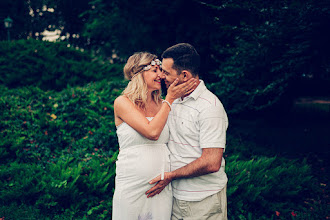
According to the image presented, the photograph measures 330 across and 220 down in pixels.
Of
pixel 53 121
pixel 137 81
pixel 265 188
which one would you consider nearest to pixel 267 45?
pixel 265 188

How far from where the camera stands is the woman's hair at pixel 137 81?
9.61 ft

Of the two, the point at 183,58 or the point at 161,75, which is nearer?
the point at 183,58

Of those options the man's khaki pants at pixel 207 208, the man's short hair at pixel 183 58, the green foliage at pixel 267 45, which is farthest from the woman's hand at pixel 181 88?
the green foliage at pixel 267 45

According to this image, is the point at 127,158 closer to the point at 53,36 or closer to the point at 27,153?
the point at 27,153

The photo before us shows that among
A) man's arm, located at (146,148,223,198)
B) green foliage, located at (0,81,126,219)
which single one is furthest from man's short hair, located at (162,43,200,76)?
green foliage, located at (0,81,126,219)

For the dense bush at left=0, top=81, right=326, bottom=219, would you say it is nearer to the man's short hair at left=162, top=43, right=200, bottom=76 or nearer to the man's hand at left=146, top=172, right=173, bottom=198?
the man's hand at left=146, top=172, right=173, bottom=198

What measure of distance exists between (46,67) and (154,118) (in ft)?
24.5

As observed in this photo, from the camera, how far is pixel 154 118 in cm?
260

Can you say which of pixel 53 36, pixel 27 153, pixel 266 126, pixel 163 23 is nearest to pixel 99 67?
pixel 163 23

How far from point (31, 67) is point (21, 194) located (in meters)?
5.49

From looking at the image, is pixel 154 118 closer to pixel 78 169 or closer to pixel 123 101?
pixel 123 101

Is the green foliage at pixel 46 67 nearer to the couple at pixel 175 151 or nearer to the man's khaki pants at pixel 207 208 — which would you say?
the couple at pixel 175 151

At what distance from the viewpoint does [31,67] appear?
8883mm

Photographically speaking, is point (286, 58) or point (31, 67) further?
point (31, 67)
